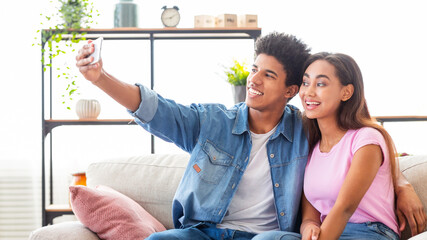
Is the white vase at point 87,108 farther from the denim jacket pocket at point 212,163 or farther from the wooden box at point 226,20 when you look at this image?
the denim jacket pocket at point 212,163

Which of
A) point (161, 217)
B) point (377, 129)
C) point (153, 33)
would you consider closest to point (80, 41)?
point (153, 33)

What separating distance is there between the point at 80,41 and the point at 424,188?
7.10 feet

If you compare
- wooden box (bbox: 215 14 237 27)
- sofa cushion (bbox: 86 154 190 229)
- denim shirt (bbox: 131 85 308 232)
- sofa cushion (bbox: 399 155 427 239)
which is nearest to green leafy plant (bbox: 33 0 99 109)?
wooden box (bbox: 215 14 237 27)

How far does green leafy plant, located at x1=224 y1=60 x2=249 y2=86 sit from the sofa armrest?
1374 millimetres

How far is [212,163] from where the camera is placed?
1.84m

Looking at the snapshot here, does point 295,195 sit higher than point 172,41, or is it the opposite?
point 172,41

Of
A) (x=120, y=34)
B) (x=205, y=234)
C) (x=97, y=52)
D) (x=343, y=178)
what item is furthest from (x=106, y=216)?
(x=120, y=34)

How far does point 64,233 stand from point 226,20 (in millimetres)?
1772

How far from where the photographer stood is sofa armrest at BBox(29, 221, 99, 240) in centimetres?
173

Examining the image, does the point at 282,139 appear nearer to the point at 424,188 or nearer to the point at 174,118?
the point at 174,118

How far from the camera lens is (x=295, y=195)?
1.79 metres

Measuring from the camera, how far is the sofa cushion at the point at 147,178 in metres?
2.14

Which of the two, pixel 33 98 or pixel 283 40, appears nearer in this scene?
pixel 283 40

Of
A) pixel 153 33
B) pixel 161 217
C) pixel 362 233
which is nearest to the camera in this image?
pixel 362 233
